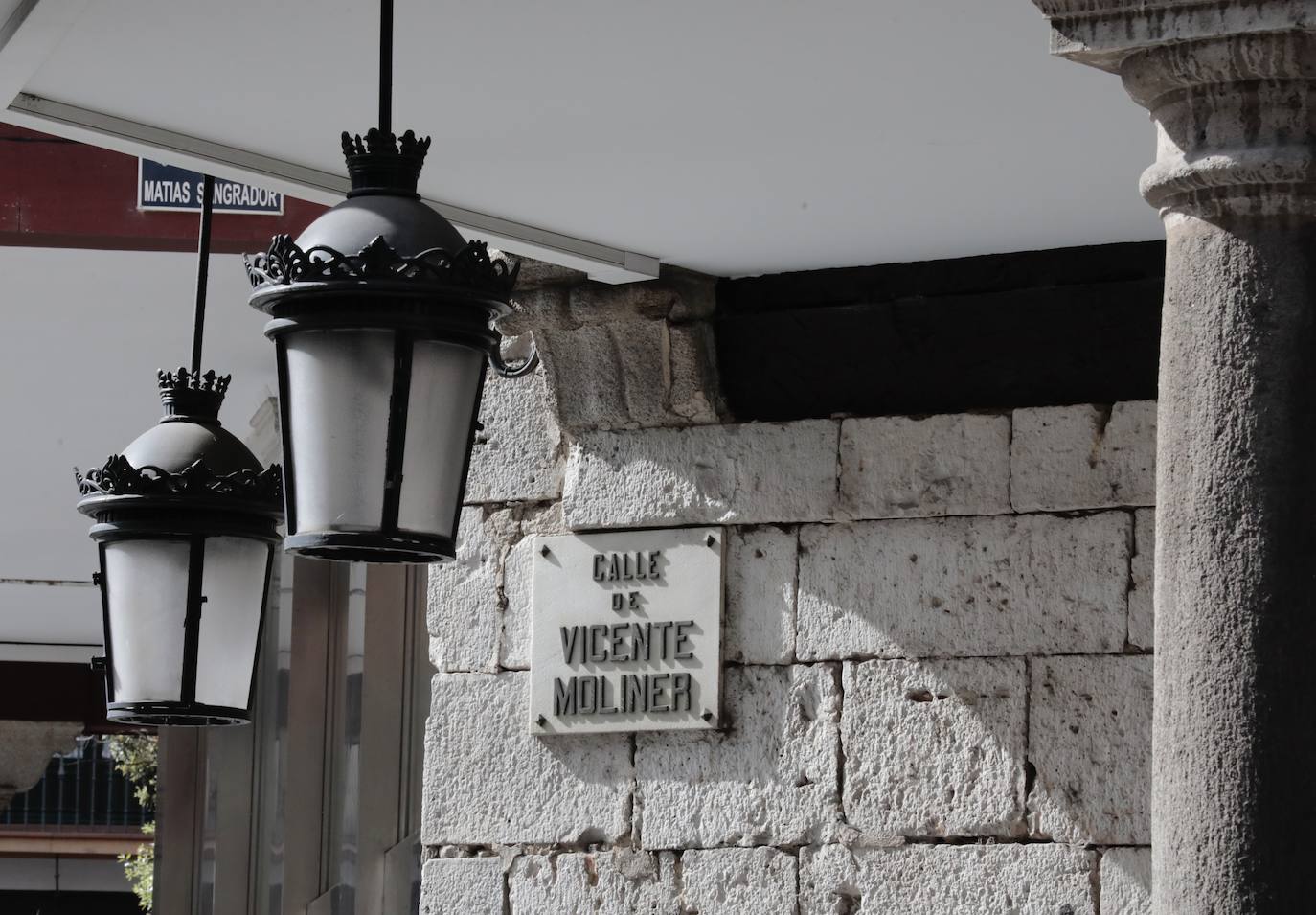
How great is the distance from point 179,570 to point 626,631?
1.43m

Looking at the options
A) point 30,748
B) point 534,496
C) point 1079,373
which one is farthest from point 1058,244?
point 30,748

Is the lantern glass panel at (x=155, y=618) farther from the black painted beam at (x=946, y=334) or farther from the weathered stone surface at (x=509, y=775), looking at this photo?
the black painted beam at (x=946, y=334)

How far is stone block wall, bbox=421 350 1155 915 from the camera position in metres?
4.21

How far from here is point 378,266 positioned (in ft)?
8.63

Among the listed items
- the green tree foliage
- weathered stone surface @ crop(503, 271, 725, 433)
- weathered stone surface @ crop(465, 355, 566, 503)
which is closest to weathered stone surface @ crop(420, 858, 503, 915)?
weathered stone surface @ crop(465, 355, 566, 503)

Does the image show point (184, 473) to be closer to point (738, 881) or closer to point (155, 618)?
point (155, 618)

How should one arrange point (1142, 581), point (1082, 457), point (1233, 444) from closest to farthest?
point (1233, 444) < point (1142, 581) < point (1082, 457)

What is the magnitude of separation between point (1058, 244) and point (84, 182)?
3631 mm

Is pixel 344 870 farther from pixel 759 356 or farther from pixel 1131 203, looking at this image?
pixel 1131 203

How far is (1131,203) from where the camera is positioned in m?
4.09

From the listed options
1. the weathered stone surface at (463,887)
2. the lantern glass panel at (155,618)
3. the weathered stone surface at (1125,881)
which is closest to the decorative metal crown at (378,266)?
the lantern glass panel at (155,618)

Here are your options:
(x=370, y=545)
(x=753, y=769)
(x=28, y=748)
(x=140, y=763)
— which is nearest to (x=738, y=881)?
(x=753, y=769)

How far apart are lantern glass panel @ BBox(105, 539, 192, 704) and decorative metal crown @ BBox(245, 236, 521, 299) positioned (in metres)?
0.98

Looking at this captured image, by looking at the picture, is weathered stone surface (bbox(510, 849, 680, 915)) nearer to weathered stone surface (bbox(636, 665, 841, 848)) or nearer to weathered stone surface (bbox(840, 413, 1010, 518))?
weathered stone surface (bbox(636, 665, 841, 848))
